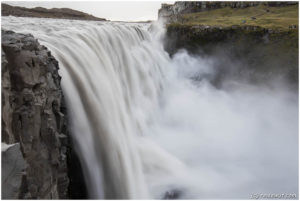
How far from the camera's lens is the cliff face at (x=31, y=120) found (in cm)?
376

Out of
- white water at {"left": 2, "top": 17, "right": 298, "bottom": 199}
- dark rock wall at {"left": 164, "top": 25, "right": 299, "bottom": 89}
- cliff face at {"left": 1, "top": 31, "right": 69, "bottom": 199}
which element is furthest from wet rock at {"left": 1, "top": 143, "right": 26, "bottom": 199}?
dark rock wall at {"left": 164, "top": 25, "right": 299, "bottom": 89}

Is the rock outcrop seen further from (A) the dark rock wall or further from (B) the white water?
(B) the white water

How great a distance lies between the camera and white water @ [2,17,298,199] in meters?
6.75

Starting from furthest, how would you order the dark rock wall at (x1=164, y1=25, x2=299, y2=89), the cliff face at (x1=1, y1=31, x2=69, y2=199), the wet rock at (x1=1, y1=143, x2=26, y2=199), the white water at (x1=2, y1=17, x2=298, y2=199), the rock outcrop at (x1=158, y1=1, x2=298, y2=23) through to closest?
1. the rock outcrop at (x1=158, y1=1, x2=298, y2=23)
2. the dark rock wall at (x1=164, y1=25, x2=299, y2=89)
3. the white water at (x1=2, y1=17, x2=298, y2=199)
4. the cliff face at (x1=1, y1=31, x2=69, y2=199)
5. the wet rock at (x1=1, y1=143, x2=26, y2=199)

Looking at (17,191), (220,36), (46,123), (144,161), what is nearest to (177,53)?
(220,36)

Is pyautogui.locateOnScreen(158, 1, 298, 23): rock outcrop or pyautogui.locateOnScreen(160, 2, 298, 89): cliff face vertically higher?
pyautogui.locateOnScreen(158, 1, 298, 23): rock outcrop

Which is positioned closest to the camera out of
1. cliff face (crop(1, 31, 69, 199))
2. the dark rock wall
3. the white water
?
cliff face (crop(1, 31, 69, 199))

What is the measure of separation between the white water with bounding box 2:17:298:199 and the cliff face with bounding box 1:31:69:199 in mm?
1123

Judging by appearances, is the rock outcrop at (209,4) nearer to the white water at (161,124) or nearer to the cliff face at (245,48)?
the cliff face at (245,48)

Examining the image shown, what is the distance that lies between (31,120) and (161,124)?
9477 millimetres

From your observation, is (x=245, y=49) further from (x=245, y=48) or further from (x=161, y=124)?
(x=161, y=124)

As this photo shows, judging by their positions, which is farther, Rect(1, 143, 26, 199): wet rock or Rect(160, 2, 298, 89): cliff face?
Rect(160, 2, 298, 89): cliff face

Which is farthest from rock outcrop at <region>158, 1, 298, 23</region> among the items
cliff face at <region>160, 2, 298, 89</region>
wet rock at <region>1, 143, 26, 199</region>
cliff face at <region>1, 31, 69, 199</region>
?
wet rock at <region>1, 143, 26, 199</region>

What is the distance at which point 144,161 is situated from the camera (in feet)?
30.1
